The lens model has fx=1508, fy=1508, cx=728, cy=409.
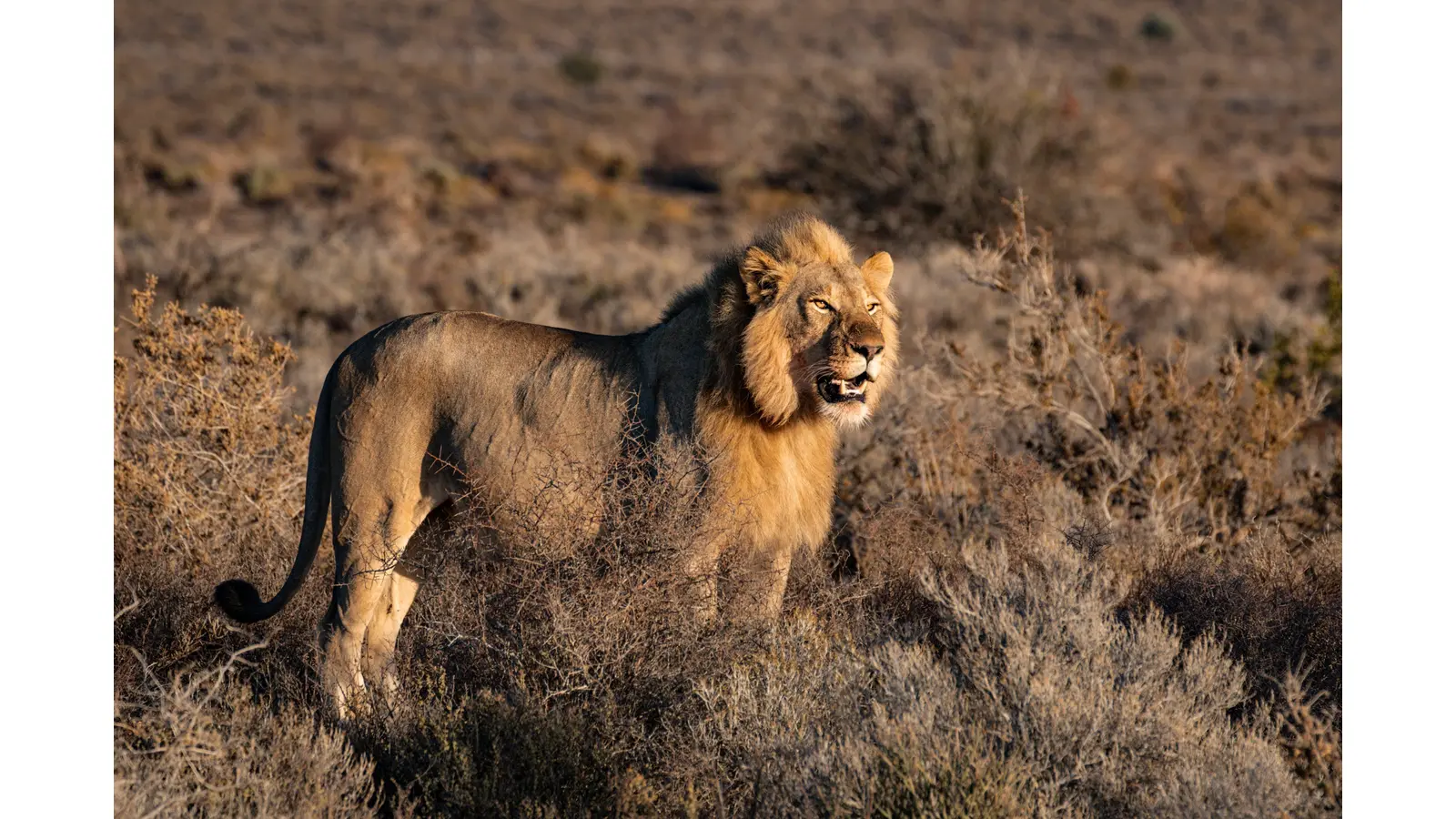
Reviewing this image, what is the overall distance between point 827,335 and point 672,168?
113ft

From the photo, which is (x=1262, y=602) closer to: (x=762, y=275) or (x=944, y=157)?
(x=762, y=275)

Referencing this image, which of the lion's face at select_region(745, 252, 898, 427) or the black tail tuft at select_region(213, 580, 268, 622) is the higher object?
the lion's face at select_region(745, 252, 898, 427)

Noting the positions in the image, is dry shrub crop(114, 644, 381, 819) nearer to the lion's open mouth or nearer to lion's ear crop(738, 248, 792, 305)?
the lion's open mouth

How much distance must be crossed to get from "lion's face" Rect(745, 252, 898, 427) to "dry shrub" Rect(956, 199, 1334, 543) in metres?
2.51

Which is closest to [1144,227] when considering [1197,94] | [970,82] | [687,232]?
[970,82]

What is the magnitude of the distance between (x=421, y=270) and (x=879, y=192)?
7.77m

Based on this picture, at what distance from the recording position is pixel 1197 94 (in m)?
61.4

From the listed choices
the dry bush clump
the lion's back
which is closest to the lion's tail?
the lion's back

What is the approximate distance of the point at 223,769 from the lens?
5016 millimetres

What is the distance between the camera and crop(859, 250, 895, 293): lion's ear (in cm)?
661

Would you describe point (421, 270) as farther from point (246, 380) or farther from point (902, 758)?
point (902, 758)

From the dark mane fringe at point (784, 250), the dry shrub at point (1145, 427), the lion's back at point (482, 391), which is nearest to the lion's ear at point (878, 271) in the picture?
the dark mane fringe at point (784, 250)

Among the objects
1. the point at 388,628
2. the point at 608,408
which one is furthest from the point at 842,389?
the point at 388,628

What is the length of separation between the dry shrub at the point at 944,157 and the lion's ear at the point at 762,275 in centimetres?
1553
